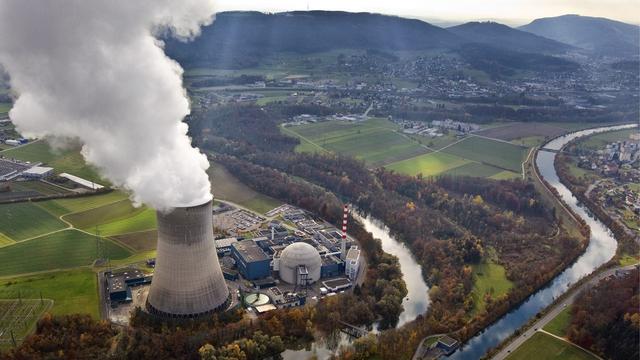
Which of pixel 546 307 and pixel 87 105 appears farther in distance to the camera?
pixel 546 307

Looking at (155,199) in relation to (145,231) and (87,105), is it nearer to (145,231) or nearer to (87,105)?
(87,105)

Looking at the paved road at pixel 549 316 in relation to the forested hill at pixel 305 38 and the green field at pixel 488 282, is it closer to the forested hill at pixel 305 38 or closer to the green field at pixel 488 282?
the green field at pixel 488 282

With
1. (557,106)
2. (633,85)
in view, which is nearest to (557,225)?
(557,106)

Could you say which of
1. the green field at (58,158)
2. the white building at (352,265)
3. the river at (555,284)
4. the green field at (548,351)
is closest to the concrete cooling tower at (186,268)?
the white building at (352,265)

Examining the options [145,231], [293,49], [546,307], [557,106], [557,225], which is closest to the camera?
[546,307]

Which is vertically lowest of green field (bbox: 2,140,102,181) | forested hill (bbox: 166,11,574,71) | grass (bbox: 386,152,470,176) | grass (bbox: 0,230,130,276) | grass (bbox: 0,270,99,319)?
grass (bbox: 0,270,99,319)

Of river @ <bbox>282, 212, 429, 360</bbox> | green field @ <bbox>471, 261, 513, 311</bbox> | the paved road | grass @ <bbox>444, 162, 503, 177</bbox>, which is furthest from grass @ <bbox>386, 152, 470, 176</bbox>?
the paved road

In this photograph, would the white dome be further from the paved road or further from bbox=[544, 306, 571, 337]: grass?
bbox=[544, 306, 571, 337]: grass
